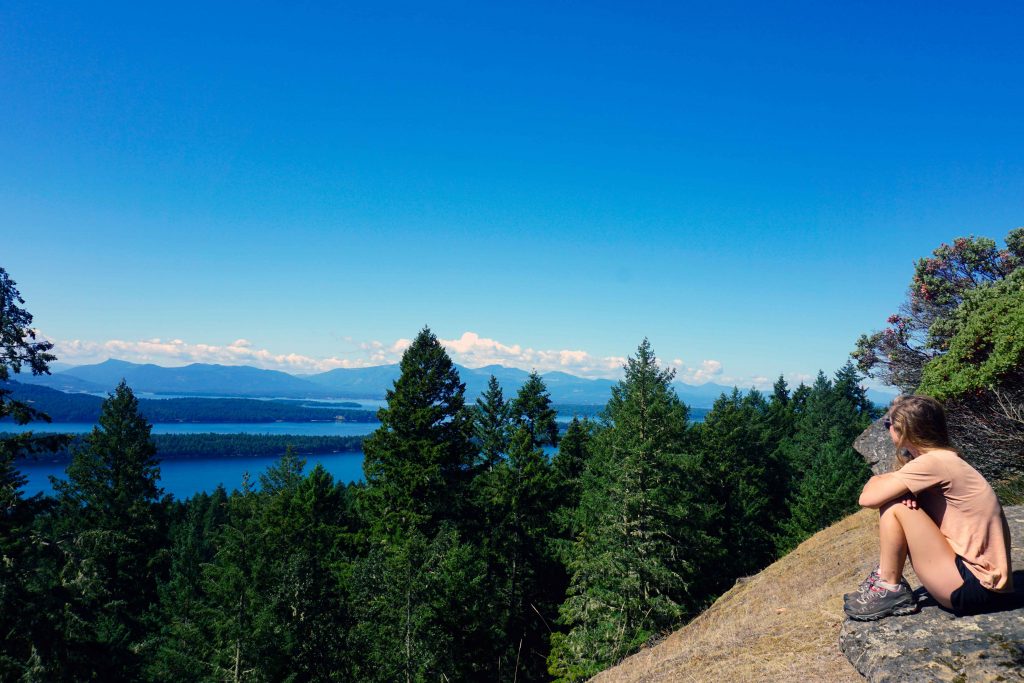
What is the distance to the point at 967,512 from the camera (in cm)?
470

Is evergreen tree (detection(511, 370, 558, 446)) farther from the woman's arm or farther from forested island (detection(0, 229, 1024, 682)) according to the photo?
the woman's arm

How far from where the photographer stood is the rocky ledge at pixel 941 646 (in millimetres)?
4863

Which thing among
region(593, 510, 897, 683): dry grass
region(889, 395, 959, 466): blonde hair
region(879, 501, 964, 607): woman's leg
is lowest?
region(593, 510, 897, 683): dry grass

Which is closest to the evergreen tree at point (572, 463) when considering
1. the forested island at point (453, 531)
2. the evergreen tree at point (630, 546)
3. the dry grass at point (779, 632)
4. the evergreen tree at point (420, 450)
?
the forested island at point (453, 531)

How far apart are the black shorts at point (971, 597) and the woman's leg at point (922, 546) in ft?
0.18

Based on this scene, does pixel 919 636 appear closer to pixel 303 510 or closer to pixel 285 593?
pixel 285 593

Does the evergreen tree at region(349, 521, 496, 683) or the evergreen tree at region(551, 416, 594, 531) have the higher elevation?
the evergreen tree at region(551, 416, 594, 531)

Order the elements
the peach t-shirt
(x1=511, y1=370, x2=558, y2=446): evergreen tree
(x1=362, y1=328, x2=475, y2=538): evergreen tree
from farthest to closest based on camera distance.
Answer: (x1=511, y1=370, x2=558, y2=446): evergreen tree < (x1=362, y1=328, x2=475, y2=538): evergreen tree < the peach t-shirt

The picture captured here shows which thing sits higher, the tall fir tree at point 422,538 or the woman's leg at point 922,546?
the woman's leg at point 922,546

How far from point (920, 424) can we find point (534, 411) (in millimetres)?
25108

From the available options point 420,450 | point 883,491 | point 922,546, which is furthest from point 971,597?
point 420,450

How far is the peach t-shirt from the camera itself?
4629 mm

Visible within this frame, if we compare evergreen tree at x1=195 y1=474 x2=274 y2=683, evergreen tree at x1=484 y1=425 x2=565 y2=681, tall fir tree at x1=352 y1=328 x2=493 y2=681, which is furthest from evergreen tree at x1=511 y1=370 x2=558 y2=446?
evergreen tree at x1=195 y1=474 x2=274 y2=683

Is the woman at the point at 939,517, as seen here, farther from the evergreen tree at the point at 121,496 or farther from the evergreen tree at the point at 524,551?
the evergreen tree at the point at 121,496
